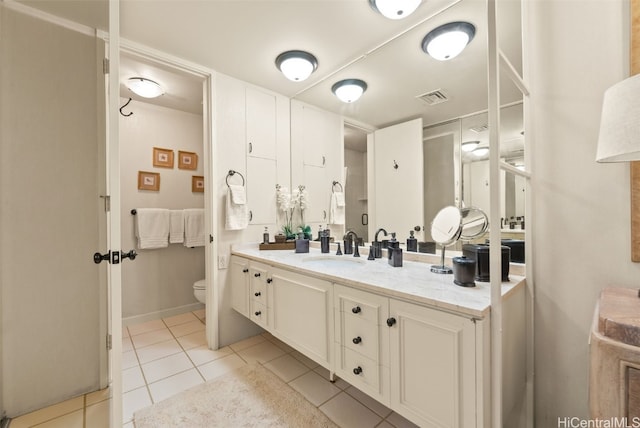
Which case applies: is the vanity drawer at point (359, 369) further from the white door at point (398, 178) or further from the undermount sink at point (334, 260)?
the white door at point (398, 178)

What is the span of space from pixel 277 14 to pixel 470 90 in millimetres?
1276

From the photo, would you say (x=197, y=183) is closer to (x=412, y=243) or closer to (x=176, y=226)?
(x=176, y=226)

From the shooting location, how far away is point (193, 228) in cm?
307

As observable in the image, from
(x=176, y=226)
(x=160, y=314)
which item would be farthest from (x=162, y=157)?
(x=160, y=314)

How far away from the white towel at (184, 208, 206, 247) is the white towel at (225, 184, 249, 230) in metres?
1.06

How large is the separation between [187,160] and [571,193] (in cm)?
351

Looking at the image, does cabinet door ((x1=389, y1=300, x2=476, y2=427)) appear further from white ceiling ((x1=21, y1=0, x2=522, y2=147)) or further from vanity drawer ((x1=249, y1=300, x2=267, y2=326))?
white ceiling ((x1=21, y1=0, x2=522, y2=147))

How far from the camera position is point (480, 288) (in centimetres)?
108

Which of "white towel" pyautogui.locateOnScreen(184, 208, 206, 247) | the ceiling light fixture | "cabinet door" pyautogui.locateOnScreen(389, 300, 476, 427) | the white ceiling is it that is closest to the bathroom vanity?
"cabinet door" pyautogui.locateOnScreen(389, 300, 476, 427)

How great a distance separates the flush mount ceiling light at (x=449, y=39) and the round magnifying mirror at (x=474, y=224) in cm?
97

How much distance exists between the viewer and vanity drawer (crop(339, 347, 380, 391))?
3.77 ft

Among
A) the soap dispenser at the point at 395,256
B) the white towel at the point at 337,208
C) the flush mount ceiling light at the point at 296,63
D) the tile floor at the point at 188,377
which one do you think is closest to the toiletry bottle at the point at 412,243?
the soap dispenser at the point at 395,256

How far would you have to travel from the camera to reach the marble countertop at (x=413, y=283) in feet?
3.01

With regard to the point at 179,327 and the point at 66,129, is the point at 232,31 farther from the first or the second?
the point at 179,327
